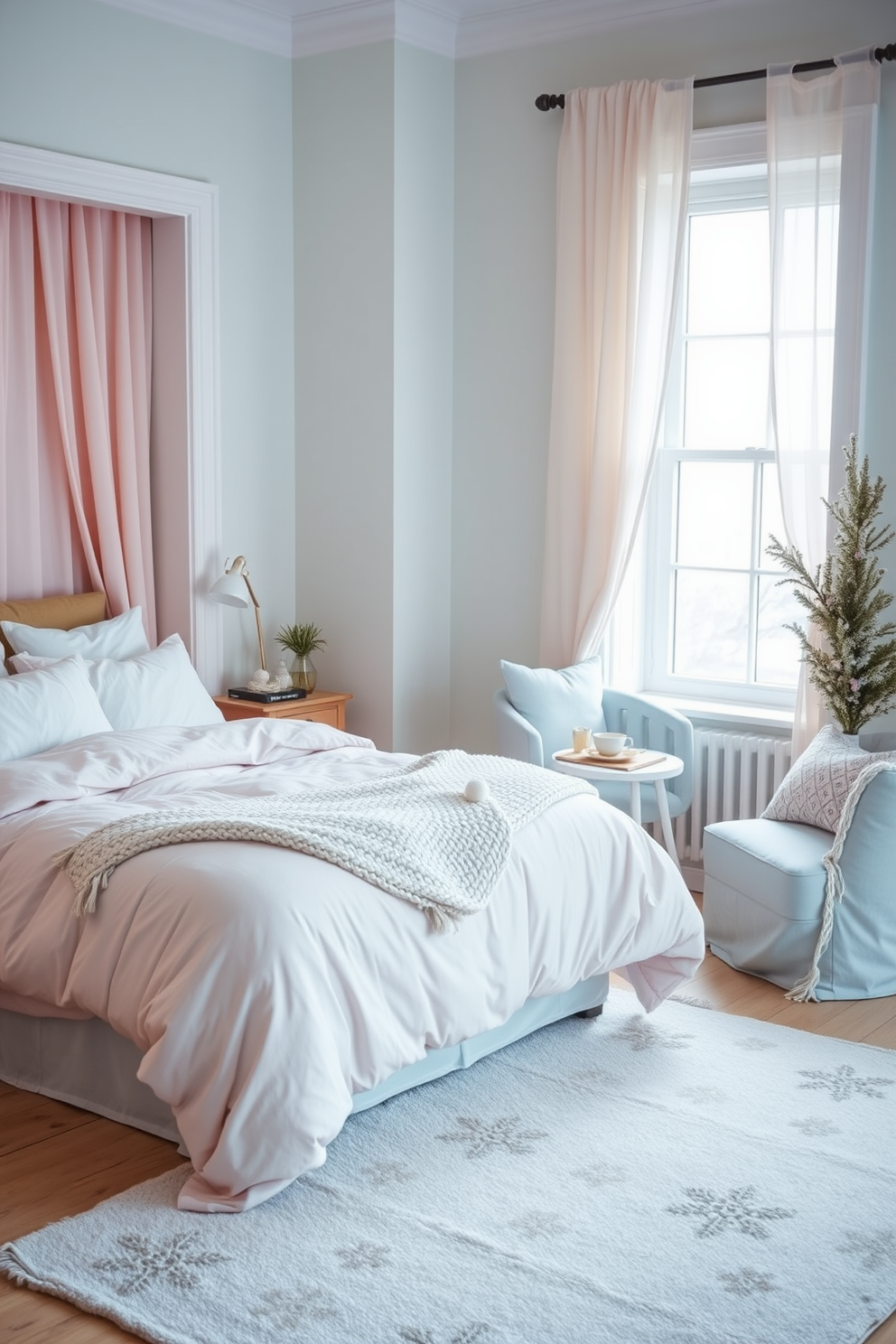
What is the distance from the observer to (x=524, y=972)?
332cm

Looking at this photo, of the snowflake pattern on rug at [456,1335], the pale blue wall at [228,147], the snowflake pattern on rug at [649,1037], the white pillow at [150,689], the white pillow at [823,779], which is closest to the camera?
the snowflake pattern on rug at [456,1335]

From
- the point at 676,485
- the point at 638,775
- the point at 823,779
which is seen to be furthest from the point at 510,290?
the point at 823,779

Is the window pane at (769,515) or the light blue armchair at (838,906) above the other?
the window pane at (769,515)

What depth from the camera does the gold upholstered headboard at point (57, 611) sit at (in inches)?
179

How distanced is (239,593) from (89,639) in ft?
2.28

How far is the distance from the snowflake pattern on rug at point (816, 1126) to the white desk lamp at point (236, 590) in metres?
2.65

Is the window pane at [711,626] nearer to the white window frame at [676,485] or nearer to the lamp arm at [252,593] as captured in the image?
the white window frame at [676,485]

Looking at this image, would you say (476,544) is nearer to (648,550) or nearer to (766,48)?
(648,550)

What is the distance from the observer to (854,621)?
4.34m

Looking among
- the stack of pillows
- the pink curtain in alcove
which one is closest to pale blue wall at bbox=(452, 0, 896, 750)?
the pink curtain in alcove

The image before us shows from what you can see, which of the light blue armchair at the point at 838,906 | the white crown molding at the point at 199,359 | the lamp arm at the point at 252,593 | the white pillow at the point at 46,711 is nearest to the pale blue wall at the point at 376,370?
the lamp arm at the point at 252,593

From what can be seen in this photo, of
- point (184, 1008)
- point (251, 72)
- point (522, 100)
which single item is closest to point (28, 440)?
point (251, 72)

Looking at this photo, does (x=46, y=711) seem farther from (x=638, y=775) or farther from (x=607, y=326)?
(x=607, y=326)

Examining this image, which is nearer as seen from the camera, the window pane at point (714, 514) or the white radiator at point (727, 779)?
the white radiator at point (727, 779)
